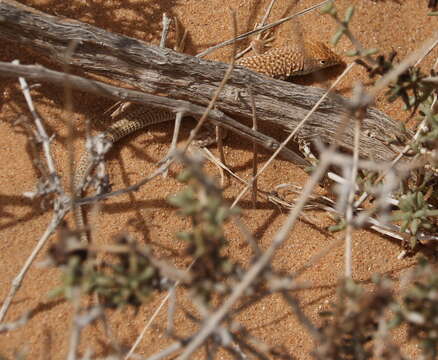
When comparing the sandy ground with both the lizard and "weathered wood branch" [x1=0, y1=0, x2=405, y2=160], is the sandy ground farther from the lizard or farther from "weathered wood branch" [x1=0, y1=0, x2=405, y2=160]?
"weathered wood branch" [x1=0, y1=0, x2=405, y2=160]

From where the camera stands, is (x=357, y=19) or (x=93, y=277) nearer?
(x=93, y=277)

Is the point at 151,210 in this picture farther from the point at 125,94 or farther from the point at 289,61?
the point at 289,61

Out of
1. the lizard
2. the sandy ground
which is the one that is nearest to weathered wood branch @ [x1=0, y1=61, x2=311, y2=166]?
the sandy ground

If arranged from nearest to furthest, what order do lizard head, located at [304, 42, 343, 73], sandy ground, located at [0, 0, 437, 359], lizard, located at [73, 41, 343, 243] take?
sandy ground, located at [0, 0, 437, 359], lizard, located at [73, 41, 343, 243], lizard head, located at [304, 42, 343, 73]

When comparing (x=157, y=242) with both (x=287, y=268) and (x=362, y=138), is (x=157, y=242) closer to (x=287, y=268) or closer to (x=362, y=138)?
(x=287, y=268)

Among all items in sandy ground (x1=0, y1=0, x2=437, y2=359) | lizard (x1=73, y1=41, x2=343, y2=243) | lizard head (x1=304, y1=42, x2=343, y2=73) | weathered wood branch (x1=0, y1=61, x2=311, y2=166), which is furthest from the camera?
lizard head (x1=304, y1=42, x2=343, y2=73)

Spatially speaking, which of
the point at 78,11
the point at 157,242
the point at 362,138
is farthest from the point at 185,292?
the point at 78,11
